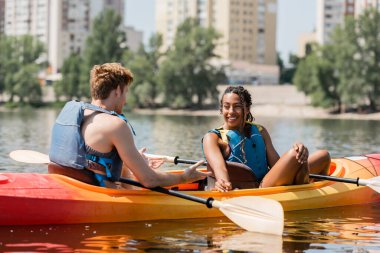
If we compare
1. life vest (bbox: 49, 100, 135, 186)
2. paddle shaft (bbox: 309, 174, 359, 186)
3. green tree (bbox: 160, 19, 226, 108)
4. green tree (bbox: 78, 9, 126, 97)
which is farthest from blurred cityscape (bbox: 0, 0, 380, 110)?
life vest (bbox: 49, 100, 135, 186)

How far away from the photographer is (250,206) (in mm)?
8078

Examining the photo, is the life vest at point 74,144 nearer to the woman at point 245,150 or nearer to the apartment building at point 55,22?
the woman at point 245,150

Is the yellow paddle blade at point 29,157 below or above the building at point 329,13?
below

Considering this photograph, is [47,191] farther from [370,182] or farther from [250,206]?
[370,182]

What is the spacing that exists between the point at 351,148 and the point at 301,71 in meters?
42.6

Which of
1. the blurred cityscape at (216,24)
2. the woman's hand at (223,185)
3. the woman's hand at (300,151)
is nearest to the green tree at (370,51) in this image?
the blurred cityscape at (216,24)

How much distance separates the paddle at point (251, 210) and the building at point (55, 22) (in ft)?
395

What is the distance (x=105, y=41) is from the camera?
250 ft

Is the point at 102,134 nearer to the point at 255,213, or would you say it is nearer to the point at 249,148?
the point at 255,213

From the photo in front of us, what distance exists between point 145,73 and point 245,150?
6008 centimetres

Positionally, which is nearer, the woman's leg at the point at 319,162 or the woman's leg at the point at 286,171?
the woman's leg at the point at 286,171

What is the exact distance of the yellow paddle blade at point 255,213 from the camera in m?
7.91

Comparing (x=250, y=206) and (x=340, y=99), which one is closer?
(x=250, y=206)

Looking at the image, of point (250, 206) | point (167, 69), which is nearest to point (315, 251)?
point (250, 206)
